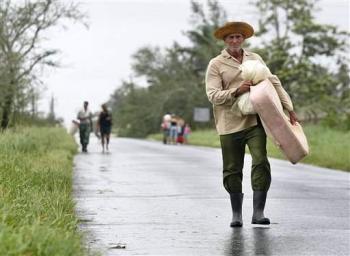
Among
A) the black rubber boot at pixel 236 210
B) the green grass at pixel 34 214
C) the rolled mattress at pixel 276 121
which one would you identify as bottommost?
the black rubber boot at pixel 236 210

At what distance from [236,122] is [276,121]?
0.51 m

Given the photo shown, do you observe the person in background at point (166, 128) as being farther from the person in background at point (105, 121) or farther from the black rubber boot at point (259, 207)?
the black rubber boot at point (259, 207)

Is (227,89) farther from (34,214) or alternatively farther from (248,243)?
(34,214)

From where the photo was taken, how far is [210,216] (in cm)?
943

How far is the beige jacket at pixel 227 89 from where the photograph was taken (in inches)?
337

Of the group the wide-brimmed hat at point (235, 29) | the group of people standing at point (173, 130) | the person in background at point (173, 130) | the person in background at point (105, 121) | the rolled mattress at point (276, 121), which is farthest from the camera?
the group of people standing at point (173, 130)

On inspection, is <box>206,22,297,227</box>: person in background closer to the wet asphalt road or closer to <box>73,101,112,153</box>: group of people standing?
the wet asphalt road

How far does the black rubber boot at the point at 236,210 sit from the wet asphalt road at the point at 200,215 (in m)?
0.10

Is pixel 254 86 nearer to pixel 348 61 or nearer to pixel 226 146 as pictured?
pixel 226 146

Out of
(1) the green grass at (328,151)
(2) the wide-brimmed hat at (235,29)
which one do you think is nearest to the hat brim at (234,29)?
(2) the wide-brimmed hat at (235,29)

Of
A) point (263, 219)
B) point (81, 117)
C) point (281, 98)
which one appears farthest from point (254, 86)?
point (81, 117)

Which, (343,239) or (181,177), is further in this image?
(181,177)

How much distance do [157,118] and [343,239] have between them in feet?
230

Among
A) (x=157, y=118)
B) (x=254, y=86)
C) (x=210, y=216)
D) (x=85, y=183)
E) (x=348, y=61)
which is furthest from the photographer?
(x=157, y=118)
